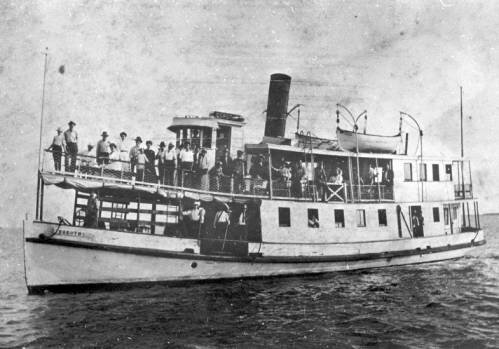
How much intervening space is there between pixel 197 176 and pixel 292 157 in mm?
4355

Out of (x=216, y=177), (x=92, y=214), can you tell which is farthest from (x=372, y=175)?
(x=92, y=214)

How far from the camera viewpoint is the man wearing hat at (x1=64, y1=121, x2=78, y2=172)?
493 inches

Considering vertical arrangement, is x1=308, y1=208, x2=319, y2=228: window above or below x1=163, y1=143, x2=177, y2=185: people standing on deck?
below

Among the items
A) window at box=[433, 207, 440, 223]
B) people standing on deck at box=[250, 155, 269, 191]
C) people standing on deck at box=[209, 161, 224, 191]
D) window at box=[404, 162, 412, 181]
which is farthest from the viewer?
window at box=[433, 207, 440, 223]

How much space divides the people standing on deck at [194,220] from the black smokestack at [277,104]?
5780mm

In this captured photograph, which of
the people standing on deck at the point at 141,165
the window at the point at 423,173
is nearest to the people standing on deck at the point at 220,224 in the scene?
the people standing on deck at the point at 141,165

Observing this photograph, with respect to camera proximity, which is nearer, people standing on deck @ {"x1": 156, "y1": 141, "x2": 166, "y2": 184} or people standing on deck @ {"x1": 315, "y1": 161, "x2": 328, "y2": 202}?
people standing on deck @ {"x1": 156, "y1": 141, "x2": 166, "y2": 184}

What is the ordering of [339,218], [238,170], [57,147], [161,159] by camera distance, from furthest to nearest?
[339,218] < [238,170] < [161,159] < [57,147]

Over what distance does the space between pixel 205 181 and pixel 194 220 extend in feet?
4.65

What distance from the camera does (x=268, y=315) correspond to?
10.3 meters

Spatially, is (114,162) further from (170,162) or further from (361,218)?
(361,218)

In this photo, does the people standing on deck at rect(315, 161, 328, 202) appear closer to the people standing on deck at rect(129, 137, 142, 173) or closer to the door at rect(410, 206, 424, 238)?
the door at rect(410, 206, 424, 238)

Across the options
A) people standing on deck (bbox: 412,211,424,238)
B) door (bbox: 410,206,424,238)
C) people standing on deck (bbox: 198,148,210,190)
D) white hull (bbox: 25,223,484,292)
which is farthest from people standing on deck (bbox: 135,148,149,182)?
people standing on deck (bbox: 412,211,424,238)

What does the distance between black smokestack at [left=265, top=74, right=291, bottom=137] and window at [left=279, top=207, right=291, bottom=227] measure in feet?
13.3
